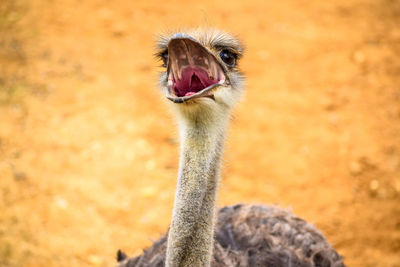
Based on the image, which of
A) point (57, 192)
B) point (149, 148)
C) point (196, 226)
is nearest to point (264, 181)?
point (149, 148)

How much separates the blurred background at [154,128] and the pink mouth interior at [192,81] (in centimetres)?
116

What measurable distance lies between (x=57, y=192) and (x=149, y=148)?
974 mm

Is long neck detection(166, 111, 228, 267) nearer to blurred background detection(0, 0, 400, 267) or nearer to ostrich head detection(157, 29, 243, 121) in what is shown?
ostrich head detection(157, 29, 243, 121)

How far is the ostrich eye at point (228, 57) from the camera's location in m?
1.76

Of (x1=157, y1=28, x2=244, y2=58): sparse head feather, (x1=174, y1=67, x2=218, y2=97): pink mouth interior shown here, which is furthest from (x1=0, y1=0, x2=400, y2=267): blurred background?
(x1=174, y1=67, x2=218, y2=97): pink mouth interior

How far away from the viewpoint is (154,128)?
4.66 m

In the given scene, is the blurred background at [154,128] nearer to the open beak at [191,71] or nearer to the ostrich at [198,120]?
the ostrich at [198,120]

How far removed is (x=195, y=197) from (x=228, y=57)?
56 cm

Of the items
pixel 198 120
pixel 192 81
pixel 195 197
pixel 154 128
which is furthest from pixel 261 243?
pixel 154 128

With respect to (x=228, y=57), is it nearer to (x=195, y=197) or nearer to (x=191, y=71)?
(x=191, y=71)

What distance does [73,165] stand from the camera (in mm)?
4211

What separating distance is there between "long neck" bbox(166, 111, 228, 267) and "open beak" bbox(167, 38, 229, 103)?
143mm

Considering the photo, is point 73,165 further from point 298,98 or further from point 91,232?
point 298,98

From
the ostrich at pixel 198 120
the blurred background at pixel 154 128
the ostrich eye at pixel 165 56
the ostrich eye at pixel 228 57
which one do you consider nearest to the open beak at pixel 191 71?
the ostrich at pixel 198 120
